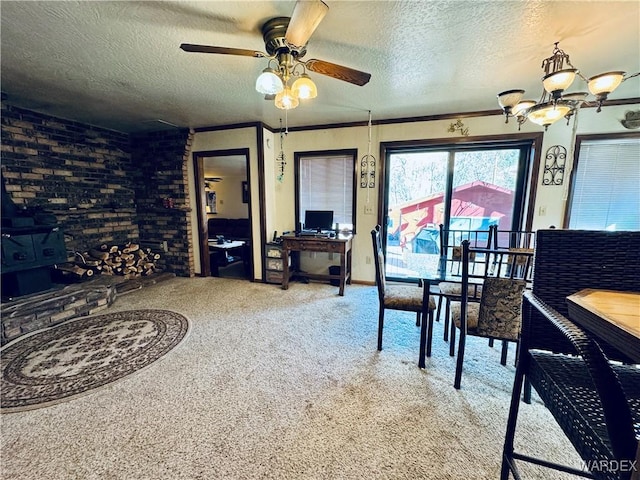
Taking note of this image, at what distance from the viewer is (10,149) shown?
3.14 metres

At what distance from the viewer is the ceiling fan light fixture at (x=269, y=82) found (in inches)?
63.4

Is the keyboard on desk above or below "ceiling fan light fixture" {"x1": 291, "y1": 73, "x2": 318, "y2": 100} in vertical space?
below

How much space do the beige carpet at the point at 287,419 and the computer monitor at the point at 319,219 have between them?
1.85 m

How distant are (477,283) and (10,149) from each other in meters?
5.19

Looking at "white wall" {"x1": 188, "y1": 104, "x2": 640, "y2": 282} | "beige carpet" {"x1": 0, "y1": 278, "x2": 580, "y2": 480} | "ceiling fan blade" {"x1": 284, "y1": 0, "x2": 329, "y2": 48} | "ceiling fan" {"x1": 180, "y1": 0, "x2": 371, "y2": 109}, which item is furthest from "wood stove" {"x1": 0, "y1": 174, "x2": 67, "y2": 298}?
"ceiling fan blade" {"x1": 284, "y1": 0, "x2": 329, "y2": 48}

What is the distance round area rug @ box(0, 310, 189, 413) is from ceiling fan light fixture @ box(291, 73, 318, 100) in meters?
2.33

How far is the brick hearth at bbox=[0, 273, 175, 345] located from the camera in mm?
2486

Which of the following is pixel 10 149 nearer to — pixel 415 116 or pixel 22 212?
pixel 22 212

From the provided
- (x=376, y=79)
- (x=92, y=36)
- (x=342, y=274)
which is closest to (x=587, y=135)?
(x=376, y=79)

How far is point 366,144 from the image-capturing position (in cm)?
384

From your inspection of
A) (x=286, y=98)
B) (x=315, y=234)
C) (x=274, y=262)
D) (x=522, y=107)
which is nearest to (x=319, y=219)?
(x=315, y=234)

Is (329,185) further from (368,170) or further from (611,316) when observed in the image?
(611,316)

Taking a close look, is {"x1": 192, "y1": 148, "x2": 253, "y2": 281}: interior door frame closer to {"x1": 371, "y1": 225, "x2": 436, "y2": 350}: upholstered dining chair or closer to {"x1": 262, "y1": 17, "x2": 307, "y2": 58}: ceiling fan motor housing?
{"x1": 262, "y1": 17, "x2": 307, "y2": 58}: ceiling fan motor housing

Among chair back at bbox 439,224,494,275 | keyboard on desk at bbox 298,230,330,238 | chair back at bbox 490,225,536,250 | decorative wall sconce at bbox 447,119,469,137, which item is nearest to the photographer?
chair back at bbox 439,224,494,275
